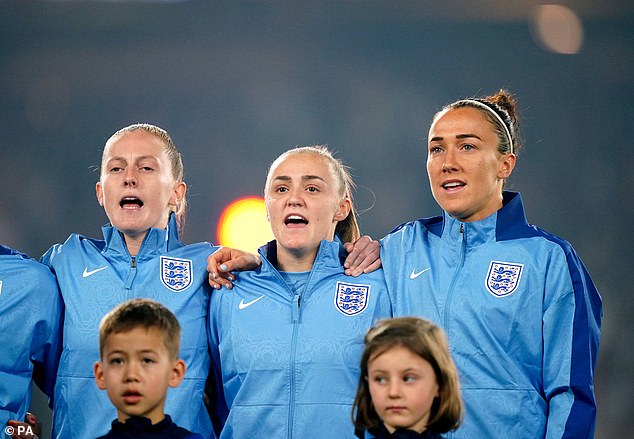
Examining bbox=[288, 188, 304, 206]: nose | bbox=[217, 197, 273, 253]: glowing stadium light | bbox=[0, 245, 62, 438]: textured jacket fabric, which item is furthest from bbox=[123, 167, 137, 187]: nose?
bbox=[217, 197, 273, 253]: glowing stadium light

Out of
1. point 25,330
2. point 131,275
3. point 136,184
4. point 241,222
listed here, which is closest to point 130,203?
point 136,184

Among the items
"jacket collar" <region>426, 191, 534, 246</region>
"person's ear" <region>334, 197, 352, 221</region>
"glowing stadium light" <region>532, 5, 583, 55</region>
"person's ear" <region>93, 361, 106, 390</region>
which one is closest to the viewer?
"person's ear" <region>93, 361, 106, 390</region>

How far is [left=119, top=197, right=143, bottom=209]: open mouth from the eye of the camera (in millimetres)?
3324

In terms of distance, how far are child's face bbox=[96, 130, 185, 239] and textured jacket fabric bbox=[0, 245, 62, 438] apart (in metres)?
0.32

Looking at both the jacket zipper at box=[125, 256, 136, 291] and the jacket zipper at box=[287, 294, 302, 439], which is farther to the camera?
the jacket zipper at box=[125, 256, 136, 291]

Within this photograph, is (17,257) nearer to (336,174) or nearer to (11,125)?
(336,174)

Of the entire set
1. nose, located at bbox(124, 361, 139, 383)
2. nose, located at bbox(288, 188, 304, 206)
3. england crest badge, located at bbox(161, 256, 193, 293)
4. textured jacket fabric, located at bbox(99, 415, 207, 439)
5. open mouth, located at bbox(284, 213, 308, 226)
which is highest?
nose, located at bbox(288, 188, 304, 206)

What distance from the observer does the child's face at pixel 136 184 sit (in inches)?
130

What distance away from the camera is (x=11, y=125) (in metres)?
6.05

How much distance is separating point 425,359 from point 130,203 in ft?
4.38

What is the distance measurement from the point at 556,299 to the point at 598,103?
349cm

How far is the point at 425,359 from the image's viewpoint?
8.09ft

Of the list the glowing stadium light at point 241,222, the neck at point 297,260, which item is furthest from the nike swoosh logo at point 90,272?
the glowing stadium light at point 241,222

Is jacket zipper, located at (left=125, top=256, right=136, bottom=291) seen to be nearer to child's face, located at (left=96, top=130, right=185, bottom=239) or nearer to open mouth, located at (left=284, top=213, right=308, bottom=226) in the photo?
child's face, located at (left=96, top=130, right=185, bottom=239)
